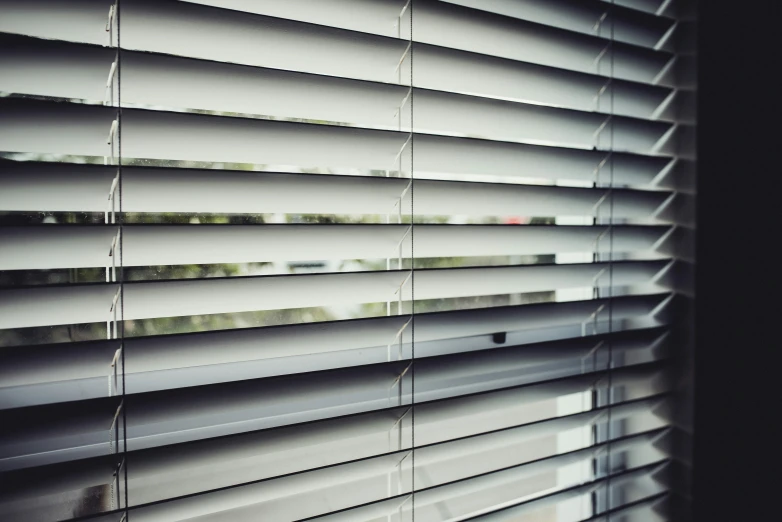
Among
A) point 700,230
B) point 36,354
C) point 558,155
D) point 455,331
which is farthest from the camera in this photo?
point 700,230

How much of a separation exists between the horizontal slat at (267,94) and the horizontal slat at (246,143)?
0.06 feet

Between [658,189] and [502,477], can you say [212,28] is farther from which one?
[658,189]

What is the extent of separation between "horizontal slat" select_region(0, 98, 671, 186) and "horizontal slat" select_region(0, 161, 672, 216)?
0.02m

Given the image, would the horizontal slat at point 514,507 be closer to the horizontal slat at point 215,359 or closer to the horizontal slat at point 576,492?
the horizontal slat at point 576,492

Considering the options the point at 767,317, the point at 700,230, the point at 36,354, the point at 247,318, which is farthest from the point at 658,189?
the point at 36,354

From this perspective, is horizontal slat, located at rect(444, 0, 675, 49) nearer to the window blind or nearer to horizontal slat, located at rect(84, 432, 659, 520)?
the window blind

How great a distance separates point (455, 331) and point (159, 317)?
44cm

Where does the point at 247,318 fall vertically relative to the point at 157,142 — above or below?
below

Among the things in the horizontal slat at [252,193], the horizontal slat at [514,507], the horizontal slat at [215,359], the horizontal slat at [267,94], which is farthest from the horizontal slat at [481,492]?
the horizontal slat at [267,94]

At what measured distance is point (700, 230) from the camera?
1.08m

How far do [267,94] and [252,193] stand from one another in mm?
137

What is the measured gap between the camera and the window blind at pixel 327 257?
23.8 inches

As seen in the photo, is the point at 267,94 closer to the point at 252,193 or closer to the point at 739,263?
the point at 252,193

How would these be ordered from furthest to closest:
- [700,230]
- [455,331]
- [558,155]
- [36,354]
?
[700,230] → [558,155] → [455,331] → [36,354]
